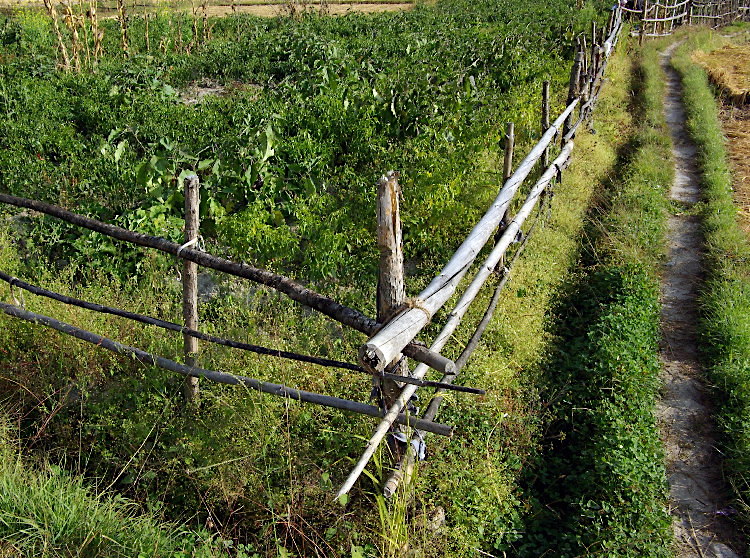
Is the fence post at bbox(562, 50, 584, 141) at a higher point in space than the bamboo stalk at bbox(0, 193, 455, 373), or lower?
higher

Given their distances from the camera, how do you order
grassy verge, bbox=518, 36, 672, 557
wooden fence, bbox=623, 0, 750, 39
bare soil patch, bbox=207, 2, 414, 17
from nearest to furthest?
grassy verge, bbox=518, 36, 672, 557
wooden fence, bbox=623, 0, 750, 39
bare soil patch, bbox=207, 2, 414, 17

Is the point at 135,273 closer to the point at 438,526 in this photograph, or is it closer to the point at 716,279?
the point at 438,526

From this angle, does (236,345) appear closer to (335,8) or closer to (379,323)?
(379,323)

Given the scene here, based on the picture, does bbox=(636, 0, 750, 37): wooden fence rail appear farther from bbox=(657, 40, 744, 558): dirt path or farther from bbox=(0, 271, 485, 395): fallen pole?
bbox=(0, 271, 485, 395): fallen pole

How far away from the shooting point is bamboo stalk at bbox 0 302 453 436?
3293 millimetres

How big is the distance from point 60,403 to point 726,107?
13275 millimetres

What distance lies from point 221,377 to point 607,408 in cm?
264

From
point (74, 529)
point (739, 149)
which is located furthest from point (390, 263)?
point (739, 149)

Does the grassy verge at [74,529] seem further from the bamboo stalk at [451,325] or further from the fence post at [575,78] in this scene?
the fence post at [575,78]

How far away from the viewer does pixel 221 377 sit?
143 inches

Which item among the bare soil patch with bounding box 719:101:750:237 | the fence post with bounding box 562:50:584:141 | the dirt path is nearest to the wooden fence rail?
the bare soil patch with bounding box 719:101:750:237

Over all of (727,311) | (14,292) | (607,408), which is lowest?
(607,408)

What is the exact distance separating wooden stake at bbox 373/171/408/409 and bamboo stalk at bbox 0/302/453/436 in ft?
0.52

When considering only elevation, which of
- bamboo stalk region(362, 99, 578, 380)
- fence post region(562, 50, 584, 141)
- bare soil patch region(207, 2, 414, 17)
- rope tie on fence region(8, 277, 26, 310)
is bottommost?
rope tie on fence region(8, 277, 26, 310)
